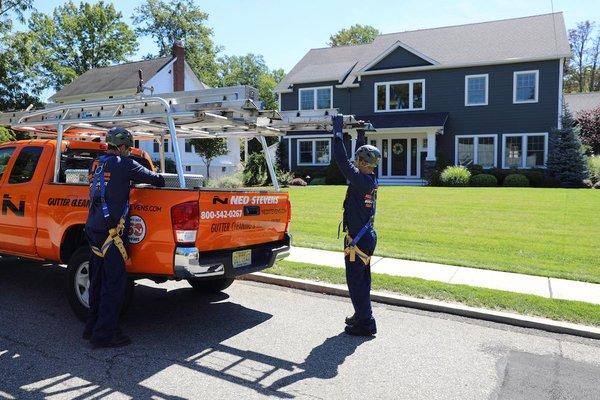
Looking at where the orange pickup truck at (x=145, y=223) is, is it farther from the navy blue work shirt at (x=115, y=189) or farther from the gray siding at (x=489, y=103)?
the gray siding at (x=489, y=103)

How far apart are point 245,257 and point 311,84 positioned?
88.6 feet

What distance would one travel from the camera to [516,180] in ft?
79.4

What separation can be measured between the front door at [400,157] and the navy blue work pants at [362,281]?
Result: 24.4 m

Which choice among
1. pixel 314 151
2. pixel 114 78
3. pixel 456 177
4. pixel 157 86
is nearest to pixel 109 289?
pixel 456 177

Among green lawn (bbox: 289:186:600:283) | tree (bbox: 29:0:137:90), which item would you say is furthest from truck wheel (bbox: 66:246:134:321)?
tree (bbox: 29:0:137:90)

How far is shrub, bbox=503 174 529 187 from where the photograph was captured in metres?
24.1

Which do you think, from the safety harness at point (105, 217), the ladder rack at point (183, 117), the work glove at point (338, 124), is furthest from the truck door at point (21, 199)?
the work glove at point (338, 124)

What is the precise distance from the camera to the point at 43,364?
4.38 meters

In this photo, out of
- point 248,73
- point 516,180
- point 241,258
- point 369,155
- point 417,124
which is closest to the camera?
point 369,155

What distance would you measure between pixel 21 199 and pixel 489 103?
988 inches

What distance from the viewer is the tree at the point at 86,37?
51156mm

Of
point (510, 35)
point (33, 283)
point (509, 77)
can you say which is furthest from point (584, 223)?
point (510, 35)

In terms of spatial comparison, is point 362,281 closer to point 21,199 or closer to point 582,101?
point 21,199

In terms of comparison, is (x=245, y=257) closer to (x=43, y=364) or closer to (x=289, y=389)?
(x=289, y=389)
